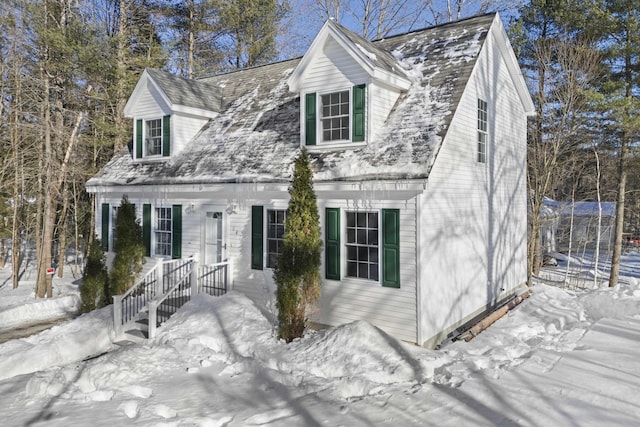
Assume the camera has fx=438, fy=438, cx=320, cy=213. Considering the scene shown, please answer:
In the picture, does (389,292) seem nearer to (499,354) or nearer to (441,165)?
(499,354)

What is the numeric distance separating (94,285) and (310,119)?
766 cm

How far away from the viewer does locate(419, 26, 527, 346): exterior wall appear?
8.96 meters

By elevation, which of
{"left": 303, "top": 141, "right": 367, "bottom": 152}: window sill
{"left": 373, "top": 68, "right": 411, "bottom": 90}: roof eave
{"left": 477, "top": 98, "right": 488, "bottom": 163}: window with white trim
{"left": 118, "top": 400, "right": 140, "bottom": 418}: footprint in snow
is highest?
{"left": 373, "top": 68, "right": 411, "bottom": 90}: roof eave

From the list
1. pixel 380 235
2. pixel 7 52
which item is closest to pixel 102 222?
pixel 7 52

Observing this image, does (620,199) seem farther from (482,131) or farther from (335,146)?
(335,146)

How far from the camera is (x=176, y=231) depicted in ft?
40.7

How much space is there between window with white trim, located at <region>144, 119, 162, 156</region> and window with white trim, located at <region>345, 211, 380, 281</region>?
7514 millimetres

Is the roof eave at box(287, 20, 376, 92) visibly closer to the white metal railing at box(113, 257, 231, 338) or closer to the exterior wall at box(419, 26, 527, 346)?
the exterior wall at box(419, 26, 527, 346)

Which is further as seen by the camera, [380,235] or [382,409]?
[380,235]

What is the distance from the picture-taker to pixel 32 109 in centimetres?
1953

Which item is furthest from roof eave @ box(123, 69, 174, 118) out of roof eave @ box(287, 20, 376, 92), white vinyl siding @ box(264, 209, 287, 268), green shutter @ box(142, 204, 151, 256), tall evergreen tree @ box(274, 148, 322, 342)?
tall evergreen tree @ box(274, 148, 322, 342)

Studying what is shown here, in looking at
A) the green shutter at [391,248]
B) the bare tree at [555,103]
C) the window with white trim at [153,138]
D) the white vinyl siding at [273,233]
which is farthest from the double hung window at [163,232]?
the bare tree at [555,103]

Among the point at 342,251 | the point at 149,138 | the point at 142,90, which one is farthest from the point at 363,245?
the point at 142,90

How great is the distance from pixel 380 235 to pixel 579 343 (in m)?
4.12
